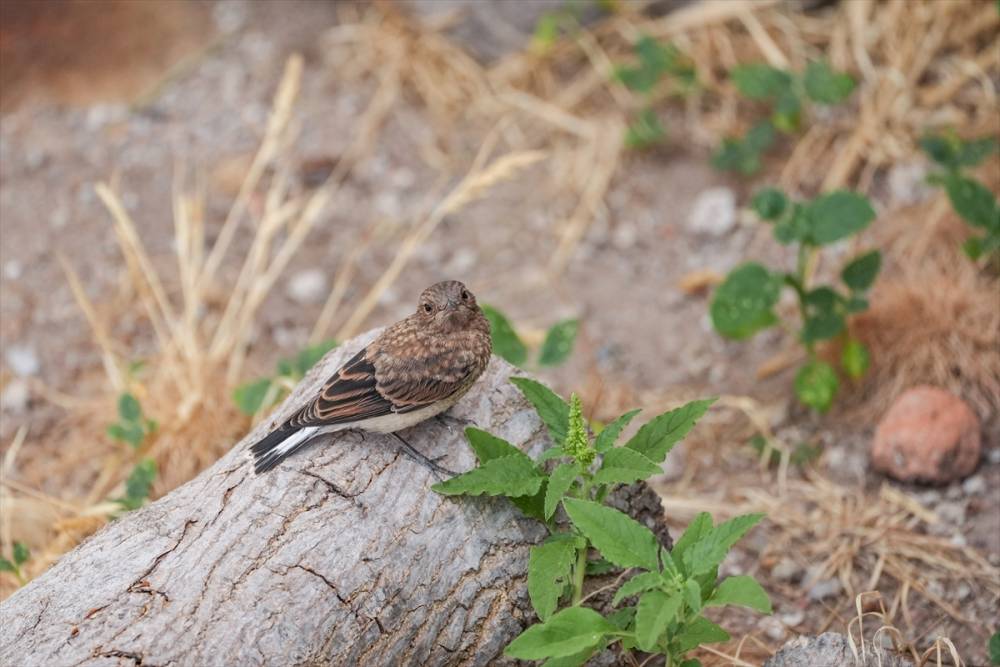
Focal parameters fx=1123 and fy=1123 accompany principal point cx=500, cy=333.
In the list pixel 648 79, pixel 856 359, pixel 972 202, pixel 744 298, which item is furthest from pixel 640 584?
pixel 648 79

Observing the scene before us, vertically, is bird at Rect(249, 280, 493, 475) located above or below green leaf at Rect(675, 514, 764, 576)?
above

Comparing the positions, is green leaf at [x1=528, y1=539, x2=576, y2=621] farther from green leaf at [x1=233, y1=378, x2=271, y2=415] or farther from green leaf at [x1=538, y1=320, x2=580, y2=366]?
green leaf at [x1=233, y1=378, x2=271, y2=415]

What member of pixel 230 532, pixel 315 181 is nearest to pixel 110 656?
pixel 230 532

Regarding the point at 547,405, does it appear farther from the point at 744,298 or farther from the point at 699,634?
→ the point at 744,298

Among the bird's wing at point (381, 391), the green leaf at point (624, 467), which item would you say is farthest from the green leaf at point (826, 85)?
the green leaf at point (624, 467)

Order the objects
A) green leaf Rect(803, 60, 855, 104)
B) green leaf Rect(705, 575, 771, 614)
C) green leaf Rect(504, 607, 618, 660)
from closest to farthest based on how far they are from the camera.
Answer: green leaf Rect(705, 575, 771, 614) < green leaf Rect(504, 607, 618, 660) < green leaf Rect(803, 60, 855, 104)

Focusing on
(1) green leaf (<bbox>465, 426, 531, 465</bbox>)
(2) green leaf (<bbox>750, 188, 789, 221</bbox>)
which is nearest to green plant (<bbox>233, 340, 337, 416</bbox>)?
(1) green leaf (<bbox>465, 426, 531, 465</bbox>)
